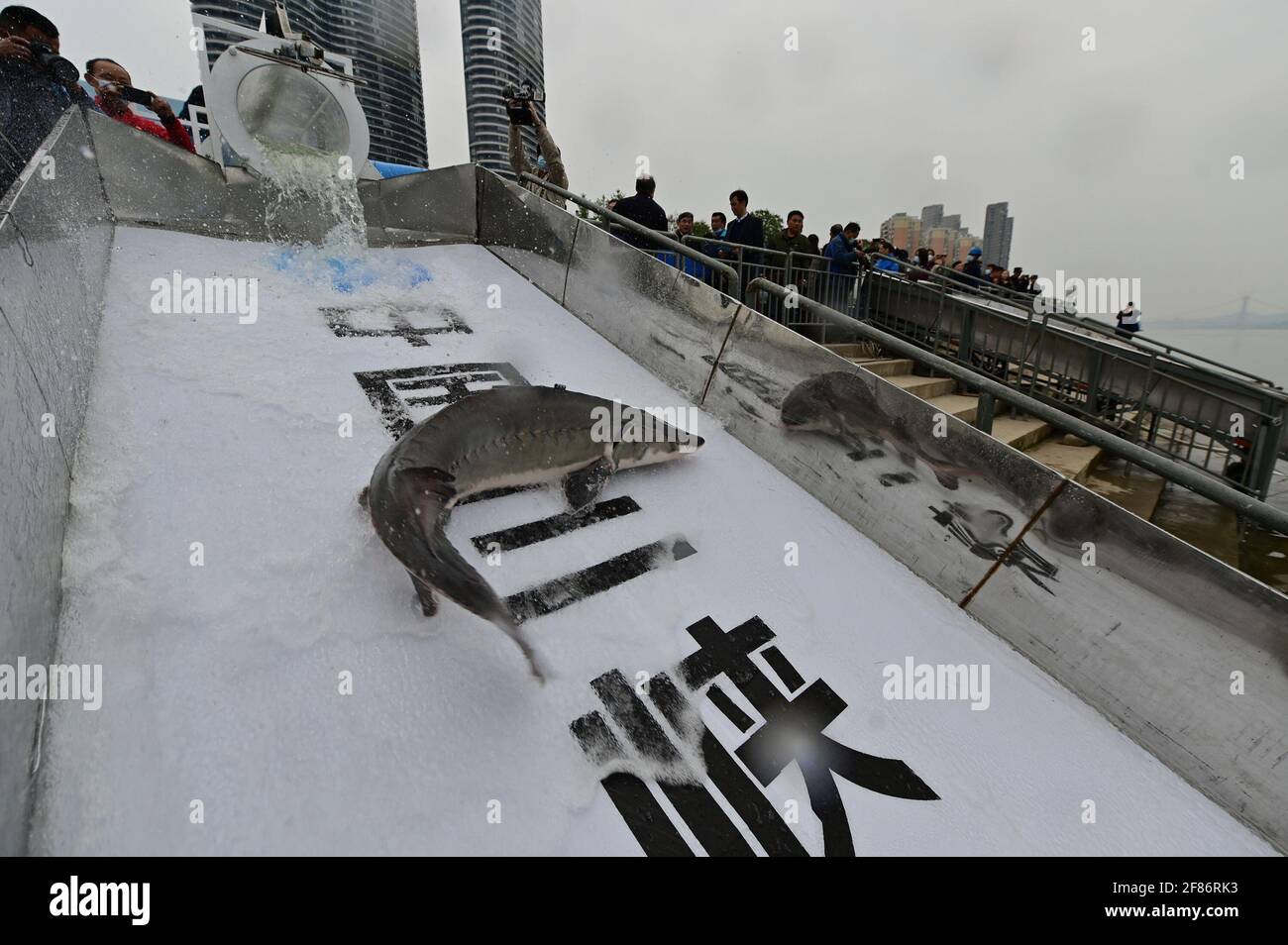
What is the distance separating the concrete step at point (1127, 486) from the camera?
564 cm

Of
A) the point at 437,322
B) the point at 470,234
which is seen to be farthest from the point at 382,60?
the point at 437,322

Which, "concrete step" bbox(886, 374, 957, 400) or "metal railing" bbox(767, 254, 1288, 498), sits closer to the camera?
"metal railing" bbox(767, 254, 1288, 498)

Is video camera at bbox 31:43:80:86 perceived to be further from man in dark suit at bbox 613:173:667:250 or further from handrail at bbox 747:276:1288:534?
handrail at bbox 747:276:1288:534

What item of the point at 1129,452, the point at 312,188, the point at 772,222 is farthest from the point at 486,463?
the point at 772,222

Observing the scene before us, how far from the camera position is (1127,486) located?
610cm

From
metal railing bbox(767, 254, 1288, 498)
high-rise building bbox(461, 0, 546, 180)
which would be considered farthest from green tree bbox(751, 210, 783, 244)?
metal railing bbox(767, 254, 1288, 498)

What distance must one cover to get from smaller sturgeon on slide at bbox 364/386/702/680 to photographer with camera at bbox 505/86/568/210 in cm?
439

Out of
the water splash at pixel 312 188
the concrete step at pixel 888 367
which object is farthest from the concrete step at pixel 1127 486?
the water splash at pixel 312 188

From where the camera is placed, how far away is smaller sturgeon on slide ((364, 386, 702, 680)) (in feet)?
6.17

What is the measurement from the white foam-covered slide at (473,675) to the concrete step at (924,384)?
3613mm

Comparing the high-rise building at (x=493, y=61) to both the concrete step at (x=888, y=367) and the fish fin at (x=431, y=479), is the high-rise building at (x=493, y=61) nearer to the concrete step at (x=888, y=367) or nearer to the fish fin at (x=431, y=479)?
the concrete step at (x=888, y=367)

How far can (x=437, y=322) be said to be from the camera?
436 centimetres
